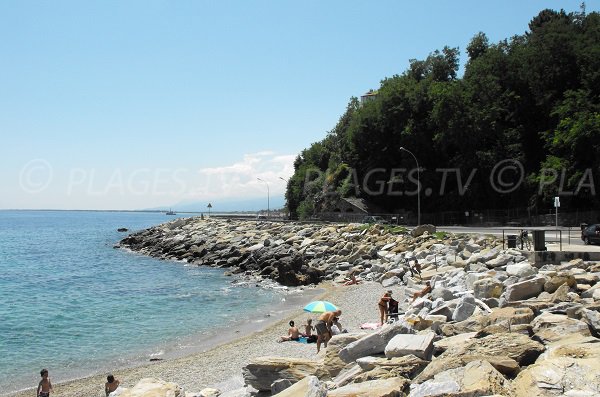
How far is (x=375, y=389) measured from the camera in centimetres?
783

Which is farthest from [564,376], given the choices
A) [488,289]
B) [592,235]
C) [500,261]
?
[592,235]

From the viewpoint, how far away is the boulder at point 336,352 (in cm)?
1016

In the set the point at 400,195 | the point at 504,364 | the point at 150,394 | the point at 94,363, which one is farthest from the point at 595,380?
the point at 400,195

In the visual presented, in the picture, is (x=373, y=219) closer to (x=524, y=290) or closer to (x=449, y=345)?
(x=524, y=290)

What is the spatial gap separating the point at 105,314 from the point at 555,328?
2302 centimetres

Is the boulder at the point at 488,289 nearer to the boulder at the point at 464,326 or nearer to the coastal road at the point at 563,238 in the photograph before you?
the boulder at the point at 464,326

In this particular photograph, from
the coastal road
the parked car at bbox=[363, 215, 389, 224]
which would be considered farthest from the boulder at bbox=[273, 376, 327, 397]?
the parked car at bbox=[363, 215, 389, 224]

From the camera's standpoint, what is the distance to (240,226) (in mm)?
64688

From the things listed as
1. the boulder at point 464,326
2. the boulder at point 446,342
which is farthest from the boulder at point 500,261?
the boulder at point 446,342

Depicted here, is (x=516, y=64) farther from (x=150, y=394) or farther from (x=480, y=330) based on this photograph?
(x=150, y=394)

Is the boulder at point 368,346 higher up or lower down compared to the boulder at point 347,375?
higher up

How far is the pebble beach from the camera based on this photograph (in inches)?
595

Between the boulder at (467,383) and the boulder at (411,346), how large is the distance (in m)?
1.41

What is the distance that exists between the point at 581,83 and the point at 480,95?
31.3 feet
